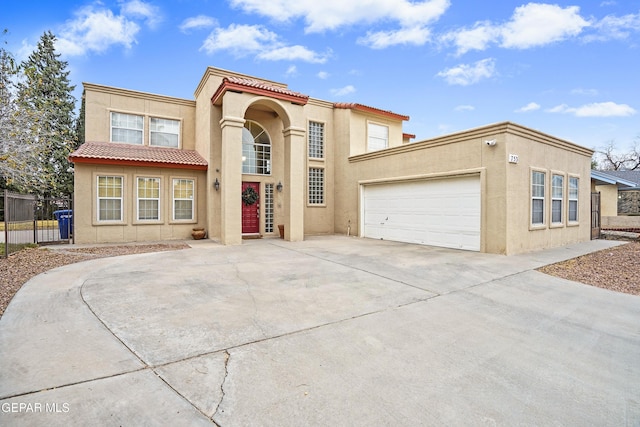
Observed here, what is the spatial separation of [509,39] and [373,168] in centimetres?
898

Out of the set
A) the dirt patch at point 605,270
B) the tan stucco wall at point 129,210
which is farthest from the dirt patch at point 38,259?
the dirt patch at point 605,270

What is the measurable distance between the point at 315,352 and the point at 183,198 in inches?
457

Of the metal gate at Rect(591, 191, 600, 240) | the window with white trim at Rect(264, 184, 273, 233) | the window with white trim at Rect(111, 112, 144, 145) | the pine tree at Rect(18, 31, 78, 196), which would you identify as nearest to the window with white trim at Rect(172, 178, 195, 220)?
the window with white trim at Rect(111, 112, 144, 145)

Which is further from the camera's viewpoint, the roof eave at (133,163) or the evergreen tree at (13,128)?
the roof eave at (133,163)

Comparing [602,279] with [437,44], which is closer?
[602,279]

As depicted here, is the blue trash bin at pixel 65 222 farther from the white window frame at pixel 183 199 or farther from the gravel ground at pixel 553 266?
the white window frame at pixel 183 199

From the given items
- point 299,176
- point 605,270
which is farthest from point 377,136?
point 605,270

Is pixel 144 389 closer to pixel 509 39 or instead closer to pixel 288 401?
pixel 288 401

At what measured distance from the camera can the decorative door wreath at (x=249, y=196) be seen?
13.2 meters

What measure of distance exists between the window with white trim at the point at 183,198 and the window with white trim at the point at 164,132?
2262 millimetres

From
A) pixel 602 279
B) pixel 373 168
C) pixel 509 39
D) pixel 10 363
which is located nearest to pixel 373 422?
pixel 10 363

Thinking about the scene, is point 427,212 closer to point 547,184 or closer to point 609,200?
point 547,184

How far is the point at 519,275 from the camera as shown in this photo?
6723 mm

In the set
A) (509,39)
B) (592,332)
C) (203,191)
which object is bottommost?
(592,332)
